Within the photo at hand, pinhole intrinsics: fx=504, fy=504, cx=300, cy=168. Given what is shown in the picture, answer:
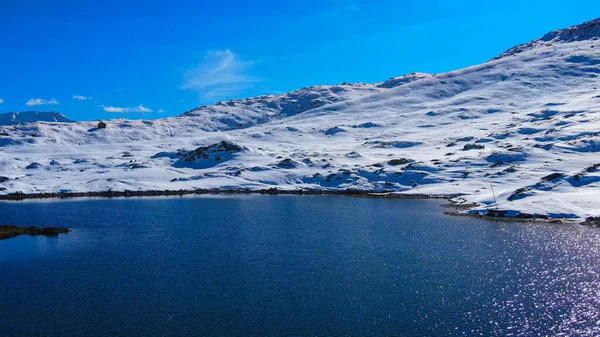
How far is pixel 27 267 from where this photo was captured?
5703 cm

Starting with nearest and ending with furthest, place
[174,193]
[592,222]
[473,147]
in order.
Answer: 1. [592,222]
2. [174,193]
3. [473,147]

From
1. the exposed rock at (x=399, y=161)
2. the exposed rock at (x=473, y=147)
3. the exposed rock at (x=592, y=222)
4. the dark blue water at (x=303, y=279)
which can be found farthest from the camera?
the exposed rock at (x=473, y=147)

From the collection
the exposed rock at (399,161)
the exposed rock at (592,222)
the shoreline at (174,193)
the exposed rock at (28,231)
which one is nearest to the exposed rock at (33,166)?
the shoreline at (174,193)

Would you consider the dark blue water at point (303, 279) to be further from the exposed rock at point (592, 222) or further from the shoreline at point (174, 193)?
the shoreline at point (174, 193)

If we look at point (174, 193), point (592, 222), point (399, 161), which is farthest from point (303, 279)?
point (399, 161)

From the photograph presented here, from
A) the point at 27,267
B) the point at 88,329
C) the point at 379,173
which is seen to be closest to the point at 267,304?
the point at 88,329

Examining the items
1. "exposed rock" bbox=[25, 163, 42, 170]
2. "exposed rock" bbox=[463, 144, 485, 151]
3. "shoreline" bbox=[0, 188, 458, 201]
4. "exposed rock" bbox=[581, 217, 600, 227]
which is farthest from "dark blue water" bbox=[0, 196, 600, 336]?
"exposed rock" bbox=[25, 163, 42, 170]

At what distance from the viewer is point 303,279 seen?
51.5 metres

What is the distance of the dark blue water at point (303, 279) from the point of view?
129ft

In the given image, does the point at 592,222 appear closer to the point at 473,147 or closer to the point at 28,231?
the point at 28,231

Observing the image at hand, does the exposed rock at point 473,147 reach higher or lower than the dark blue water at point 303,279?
higher

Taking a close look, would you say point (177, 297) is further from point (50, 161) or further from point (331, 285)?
point (50, 161)

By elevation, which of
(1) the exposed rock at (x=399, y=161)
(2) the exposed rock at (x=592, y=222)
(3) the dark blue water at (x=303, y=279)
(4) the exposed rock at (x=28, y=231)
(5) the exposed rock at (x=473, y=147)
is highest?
(5) the exposed rock at (x=473, y=147)

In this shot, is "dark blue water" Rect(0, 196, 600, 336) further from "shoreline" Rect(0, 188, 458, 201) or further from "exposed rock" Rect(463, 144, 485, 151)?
"exposed rock" Rect(463, 144, 485, 151)
